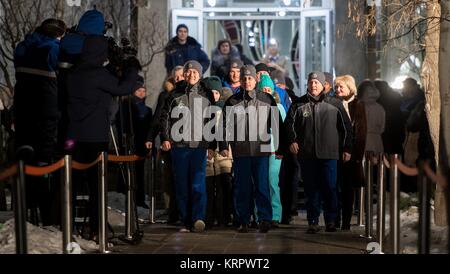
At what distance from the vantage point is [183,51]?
2188 cm

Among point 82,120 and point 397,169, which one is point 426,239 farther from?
point 82,120

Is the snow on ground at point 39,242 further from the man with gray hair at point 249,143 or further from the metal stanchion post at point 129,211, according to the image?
the man with gray hair at point 249,143

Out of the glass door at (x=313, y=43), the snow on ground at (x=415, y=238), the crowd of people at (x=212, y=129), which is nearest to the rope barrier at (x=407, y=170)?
the snow on ground at (x=415, y=238)

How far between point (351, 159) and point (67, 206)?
6.12 m

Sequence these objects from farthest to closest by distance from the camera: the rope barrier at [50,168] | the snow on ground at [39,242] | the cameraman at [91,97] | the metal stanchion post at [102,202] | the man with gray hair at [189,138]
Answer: the man with gray hair at [189,138] < the cameraman at [91,97] < the metal stanchion post at [102,202] < the snow on ground at [39,242] < the rope barrier at [50,168]

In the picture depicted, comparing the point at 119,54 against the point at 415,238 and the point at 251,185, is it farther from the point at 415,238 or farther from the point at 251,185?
the point at 415,238

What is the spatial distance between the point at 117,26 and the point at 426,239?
18117 millimetres

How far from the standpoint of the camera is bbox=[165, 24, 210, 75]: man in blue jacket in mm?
21750

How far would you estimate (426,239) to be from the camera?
9.28 meters

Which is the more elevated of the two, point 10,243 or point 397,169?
point 397,169

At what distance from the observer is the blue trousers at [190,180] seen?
15.3m

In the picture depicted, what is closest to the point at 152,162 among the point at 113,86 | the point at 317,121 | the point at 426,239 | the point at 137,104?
the point at 137,104

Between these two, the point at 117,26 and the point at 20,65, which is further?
the point at 117,26

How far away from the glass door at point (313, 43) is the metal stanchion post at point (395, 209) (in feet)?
49.6
